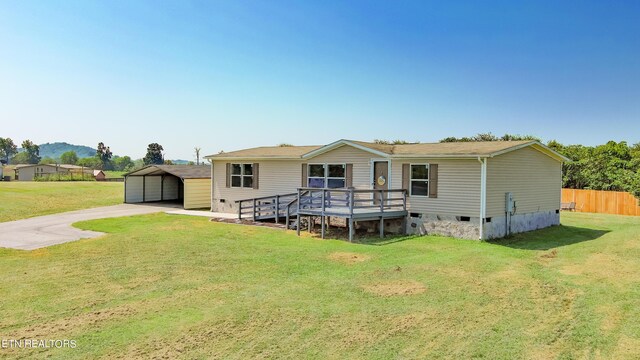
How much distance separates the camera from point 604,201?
27.2 metres

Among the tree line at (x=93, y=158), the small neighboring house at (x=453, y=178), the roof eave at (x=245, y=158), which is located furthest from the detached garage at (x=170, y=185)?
the tree line at (x=93, y=158)

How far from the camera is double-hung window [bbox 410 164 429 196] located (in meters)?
16.3

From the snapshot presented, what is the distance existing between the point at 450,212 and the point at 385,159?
3.50 metres

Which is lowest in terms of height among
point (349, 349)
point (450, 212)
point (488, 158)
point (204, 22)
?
point (349, 349)

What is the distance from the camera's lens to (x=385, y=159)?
1742 centimetres

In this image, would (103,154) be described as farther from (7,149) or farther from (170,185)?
(170,185)

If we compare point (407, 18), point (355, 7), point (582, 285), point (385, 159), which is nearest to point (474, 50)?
point (407, 18)

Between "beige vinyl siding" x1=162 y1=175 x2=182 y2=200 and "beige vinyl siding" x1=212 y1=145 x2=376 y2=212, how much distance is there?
28.6 ft

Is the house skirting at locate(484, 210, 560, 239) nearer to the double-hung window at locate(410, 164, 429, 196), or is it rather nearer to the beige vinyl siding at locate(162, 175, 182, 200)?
the double-hung window at locate(410, 164, 429, 196)

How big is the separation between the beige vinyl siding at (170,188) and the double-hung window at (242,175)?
33.1ft

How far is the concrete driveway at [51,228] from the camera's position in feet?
46.9

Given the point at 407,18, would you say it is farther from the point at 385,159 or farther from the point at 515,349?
the point at 515,349

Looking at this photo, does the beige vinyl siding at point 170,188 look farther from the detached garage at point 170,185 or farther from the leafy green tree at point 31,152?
the leafy green tree at point 31,152

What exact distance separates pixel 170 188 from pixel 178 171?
4.79 m
